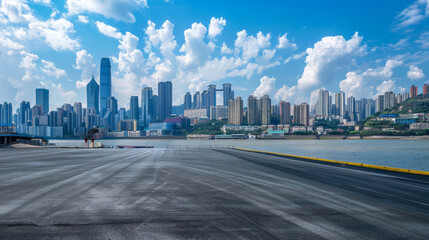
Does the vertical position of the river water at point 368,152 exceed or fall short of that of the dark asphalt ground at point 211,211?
it falls short

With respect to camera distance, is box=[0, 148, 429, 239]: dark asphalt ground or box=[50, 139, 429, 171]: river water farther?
box=[50, 139, 429, 171]: river water

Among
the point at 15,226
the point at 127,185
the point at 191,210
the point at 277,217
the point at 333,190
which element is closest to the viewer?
the point at 15,226

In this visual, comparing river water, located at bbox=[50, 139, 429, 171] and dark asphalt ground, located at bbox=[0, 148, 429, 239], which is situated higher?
dark asphalt ground, located at bbox=[0, 148, 429, 239]

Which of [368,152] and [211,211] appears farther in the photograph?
[368,152]

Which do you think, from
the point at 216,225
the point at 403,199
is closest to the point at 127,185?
the point at 216,225

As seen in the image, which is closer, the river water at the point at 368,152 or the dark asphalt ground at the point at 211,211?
the dark asphalt ground at the point at 211,211

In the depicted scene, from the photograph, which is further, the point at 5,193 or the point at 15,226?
the point at 5,193

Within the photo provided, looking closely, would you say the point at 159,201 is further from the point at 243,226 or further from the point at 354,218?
the point at 354,218

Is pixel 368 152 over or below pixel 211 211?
below

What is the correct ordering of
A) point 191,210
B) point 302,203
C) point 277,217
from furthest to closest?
point 302,203
point 191,210
point 277,217
